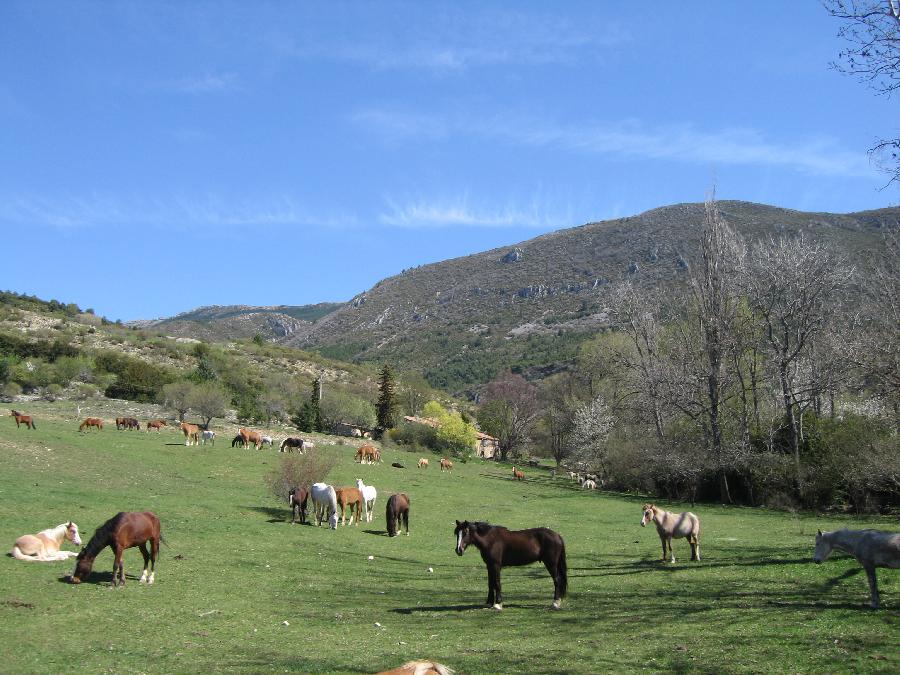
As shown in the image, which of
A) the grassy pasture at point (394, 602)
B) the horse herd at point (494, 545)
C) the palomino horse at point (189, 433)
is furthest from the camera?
the palomino horse at point (189, 433)

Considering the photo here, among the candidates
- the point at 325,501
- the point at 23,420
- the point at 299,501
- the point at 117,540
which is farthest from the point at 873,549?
the point at 23,420

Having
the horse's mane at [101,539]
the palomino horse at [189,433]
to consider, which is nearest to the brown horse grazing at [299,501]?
the horse's mane at [101,539]

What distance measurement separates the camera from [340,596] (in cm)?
1257

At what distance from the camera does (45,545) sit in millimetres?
13141

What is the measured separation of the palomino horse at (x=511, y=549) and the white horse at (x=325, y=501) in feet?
37.3

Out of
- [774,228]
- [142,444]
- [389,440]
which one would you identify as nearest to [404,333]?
[774,228]

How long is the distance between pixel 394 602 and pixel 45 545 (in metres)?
7.05

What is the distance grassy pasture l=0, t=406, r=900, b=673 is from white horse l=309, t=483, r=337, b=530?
35.0 inches

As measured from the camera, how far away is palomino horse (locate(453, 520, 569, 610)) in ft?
36.3

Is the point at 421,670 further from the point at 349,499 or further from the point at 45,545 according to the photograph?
the point at 349,499

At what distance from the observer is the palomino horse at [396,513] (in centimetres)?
2083

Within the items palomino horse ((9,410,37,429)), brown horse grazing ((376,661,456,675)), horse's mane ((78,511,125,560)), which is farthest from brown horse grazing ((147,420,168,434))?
brown horse grazing ((376,661,456,675))

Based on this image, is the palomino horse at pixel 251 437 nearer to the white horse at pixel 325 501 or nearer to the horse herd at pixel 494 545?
the white horse at pixel 325 501

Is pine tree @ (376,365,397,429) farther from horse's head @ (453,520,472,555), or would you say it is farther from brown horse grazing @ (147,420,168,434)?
horse's head @ (453,520,472,555)
